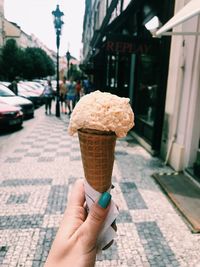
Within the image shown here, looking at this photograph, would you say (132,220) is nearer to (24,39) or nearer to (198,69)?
(198,69)

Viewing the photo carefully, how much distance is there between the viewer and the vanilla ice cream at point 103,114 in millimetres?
1575

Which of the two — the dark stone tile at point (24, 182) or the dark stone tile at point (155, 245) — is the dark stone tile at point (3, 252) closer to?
the dark stone tile at point (155, 245)

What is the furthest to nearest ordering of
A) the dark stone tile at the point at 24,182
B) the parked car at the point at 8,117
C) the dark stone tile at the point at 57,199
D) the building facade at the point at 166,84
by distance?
the parked car at the point at 8,117
the building facade at the point at 166,84
the dark stone tile at the point at 24,182
the dark stone tile at the point at 57,199

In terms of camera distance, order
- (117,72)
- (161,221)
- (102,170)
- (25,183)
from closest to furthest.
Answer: (102,170) < (161,221) < (25,183) < (117,72)

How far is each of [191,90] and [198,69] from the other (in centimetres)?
44

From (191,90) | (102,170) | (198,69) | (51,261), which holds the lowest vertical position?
(51,261)

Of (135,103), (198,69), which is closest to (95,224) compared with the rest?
(198,69)

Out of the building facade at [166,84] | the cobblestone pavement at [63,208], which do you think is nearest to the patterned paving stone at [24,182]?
the cobblestone pavement at [63,208]

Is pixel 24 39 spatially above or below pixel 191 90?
above

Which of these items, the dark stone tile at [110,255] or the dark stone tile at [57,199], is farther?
the dark stone tile at [57,199]

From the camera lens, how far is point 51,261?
1.39 meters

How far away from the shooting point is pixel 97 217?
58.9 inches

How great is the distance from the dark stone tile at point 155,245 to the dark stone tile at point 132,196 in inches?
20.7

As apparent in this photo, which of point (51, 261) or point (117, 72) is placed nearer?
point (51, 261)
